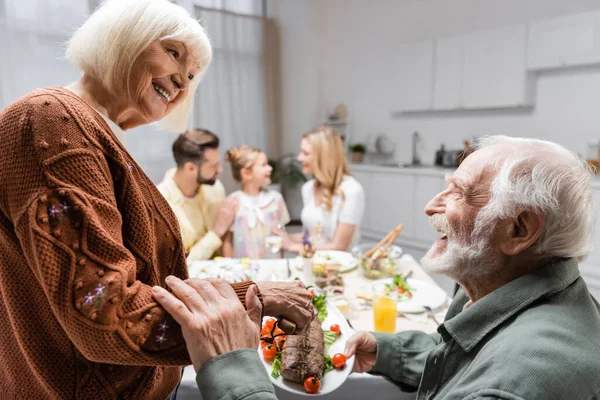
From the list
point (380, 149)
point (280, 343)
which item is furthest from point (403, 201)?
point (280, 343)

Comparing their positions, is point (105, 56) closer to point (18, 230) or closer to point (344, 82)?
point (18, 230)

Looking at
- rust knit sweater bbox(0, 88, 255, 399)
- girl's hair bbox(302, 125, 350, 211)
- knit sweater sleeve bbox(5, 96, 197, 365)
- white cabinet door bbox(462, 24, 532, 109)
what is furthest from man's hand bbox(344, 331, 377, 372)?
white cabinet door bbox(462, 24, 532, 109)

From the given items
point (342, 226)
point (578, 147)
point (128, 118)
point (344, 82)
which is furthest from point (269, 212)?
point (344, 82)

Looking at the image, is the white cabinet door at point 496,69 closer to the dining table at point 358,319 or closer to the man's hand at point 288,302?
the dining table at point 358,319

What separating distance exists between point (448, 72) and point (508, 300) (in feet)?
14.5

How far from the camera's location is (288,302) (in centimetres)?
95

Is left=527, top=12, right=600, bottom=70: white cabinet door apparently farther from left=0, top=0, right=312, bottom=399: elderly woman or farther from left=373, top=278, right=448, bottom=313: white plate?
left=0, top=0, right=312, bottom=399: elderly woman

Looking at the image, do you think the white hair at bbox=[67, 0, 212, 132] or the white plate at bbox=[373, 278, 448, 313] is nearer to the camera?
the white hair at bbox=[67, 0, 212, 132]

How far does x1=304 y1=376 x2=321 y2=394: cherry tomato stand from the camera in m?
1.23

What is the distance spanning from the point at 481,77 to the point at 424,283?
10.8 feet

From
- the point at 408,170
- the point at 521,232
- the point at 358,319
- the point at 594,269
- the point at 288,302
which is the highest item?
the point at 521,232

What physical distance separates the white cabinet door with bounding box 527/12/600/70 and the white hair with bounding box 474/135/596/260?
3627 millimetres

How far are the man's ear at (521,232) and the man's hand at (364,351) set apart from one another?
0.58 m

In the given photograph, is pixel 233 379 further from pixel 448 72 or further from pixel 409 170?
pixel 448 72
